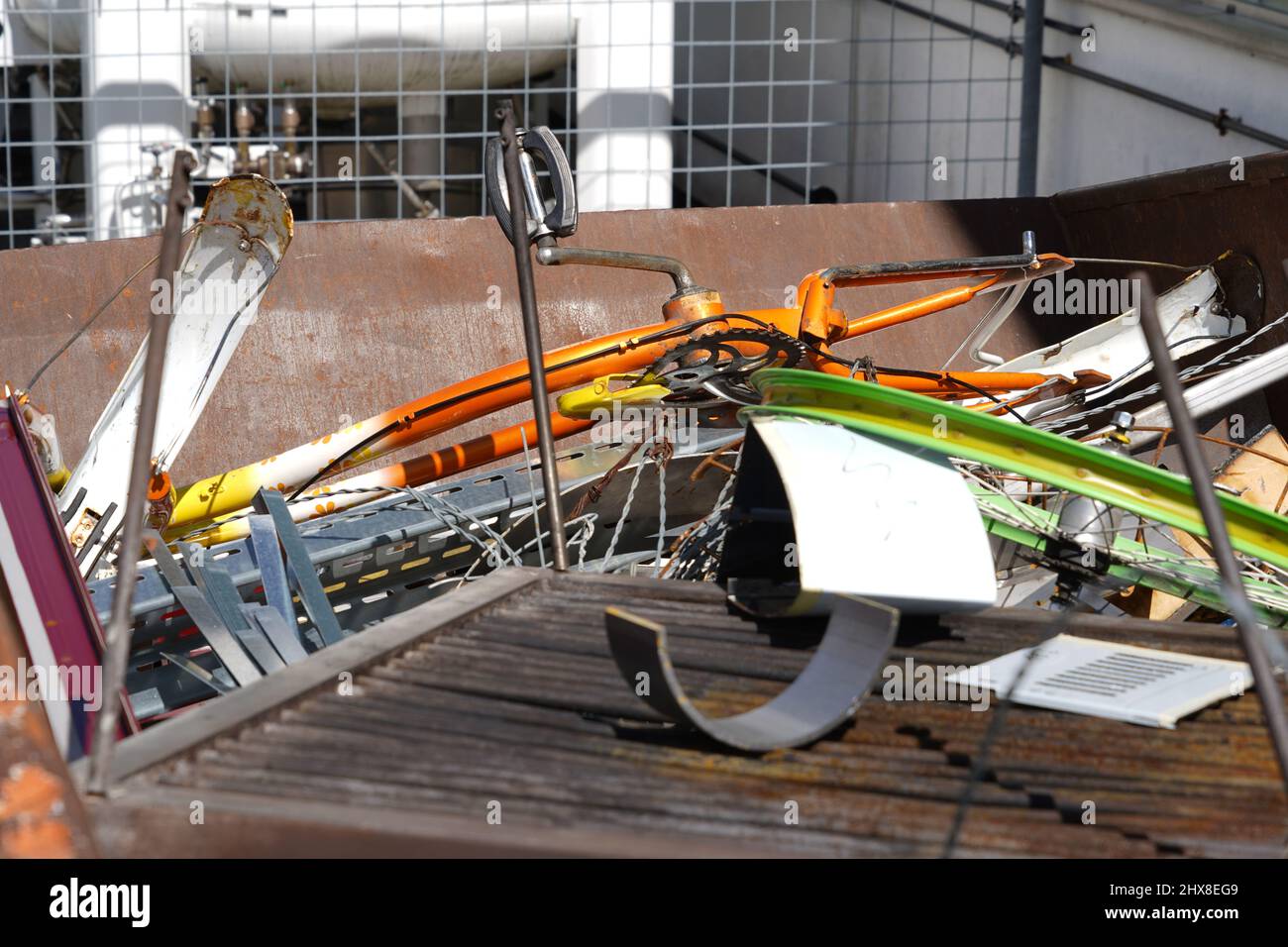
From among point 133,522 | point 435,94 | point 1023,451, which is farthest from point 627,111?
point 133,522

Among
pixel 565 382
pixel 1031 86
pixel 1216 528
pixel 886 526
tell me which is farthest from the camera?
pixel 1031 86

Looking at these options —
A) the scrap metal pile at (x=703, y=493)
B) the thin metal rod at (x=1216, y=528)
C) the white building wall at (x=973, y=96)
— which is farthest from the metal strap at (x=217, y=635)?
the white building wall at (x=973, y=96)

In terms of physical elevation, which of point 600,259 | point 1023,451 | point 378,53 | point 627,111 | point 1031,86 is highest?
point 378,53

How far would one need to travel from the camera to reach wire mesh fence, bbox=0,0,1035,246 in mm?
5805

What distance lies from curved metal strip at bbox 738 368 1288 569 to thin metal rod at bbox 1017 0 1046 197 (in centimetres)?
390

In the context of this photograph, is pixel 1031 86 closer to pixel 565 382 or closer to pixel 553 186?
pixel 565 382

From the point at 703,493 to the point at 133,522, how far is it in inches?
83.9

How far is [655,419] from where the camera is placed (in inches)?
114

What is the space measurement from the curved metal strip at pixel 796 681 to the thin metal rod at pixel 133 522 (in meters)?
0.50

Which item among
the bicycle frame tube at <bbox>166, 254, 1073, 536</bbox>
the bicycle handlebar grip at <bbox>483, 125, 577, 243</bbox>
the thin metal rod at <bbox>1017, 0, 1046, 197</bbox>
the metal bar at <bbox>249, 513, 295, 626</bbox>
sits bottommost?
the metal bar at <bbox>249, 513, 295, 626</bbox>

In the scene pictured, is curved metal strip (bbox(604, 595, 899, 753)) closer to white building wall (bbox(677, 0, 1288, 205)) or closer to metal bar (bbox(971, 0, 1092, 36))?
white building wall (bbox(677, 0, 1288, 205))

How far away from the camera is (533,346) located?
6.90ft

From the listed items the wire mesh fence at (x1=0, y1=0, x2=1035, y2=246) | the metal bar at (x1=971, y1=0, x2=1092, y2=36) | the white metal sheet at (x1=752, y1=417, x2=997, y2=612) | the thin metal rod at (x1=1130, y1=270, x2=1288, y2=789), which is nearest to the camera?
the thin metal rod at (x1=1130, y1=270, x2=1288, y2=789)

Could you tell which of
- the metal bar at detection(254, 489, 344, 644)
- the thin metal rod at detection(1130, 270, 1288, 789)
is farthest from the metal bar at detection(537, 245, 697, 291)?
the thin metal rod at detection(1130, 270, 1288, 789)
